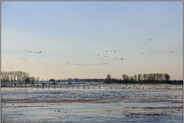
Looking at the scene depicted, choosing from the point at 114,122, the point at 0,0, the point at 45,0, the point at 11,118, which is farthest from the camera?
the point at 11,118

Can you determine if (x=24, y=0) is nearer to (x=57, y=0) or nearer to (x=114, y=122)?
(x=57, y=0)

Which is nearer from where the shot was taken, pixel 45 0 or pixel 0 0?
pixel 0 0

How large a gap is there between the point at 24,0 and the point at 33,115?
6984 millimetres

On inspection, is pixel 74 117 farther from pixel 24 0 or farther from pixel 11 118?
pixel 24 0

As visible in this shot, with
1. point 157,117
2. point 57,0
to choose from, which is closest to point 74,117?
point 157,117

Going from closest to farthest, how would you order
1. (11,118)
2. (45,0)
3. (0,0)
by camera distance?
(0,0) → (45,0) → (11,118)

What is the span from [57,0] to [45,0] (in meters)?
0.51

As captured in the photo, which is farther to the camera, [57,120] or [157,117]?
[157,117]

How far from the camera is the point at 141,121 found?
54.8ft

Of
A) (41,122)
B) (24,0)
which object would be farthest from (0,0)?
(41,122)

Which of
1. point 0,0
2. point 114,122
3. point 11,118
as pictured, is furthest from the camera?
point 11,118

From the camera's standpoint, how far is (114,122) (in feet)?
54.0

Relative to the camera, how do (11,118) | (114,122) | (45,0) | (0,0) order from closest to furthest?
(0,0) < (45,0) < (114,122) < (11,118)

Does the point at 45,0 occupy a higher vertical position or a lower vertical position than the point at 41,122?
higher
